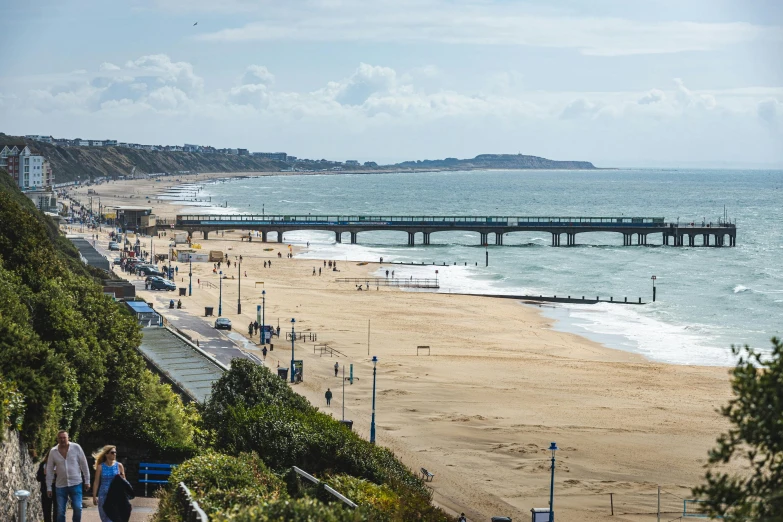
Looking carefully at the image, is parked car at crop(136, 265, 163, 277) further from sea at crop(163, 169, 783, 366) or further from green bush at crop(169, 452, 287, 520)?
green bush at crop(169, 452, 287, 520)

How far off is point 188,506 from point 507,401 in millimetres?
25460

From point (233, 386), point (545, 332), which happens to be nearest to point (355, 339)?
point (545, 332)

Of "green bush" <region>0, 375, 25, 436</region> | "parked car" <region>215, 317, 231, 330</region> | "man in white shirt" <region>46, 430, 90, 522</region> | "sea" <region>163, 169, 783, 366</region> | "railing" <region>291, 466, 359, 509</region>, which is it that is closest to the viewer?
"man in white shirt" <region>46, 430, 90, 522</region>

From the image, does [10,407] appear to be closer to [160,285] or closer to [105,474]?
[105,474]

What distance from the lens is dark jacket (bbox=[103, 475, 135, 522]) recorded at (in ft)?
38.1

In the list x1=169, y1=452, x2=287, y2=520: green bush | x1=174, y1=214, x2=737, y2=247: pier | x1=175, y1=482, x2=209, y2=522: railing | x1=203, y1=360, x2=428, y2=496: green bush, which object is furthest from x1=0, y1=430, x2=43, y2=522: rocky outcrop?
x1=174, y1=214, x2=737, y2=247: pier

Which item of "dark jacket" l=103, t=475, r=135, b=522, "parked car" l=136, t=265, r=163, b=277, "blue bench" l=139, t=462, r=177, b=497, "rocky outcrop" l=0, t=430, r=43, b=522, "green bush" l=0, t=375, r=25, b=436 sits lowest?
"parked car" l=136, t=265, r=163, b=277

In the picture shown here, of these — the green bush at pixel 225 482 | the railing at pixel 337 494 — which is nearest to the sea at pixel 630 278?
the railing at pixel 337 494

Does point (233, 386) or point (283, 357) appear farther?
point (283, 357)

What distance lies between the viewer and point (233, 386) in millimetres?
22547

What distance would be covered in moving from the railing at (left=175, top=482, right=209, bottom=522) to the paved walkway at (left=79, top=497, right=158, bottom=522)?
4.27 ft

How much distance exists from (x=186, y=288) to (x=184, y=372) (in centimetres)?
3553

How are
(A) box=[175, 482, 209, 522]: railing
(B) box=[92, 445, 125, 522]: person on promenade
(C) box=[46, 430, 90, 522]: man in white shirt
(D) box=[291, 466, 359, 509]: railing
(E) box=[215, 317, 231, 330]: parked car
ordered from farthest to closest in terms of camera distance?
(E) box=[215, 317, 231, 330]: parked car
(D) box=[291, 466, 359, 509]: railing
(C) box=[46, 430, 90, 522]: man in white shirt
(B) box=[92, 445, 125, 522]: person on promenade
(A) box=[175, 482, 209, 522]: railing

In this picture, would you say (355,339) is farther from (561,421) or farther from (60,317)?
(60,317)
